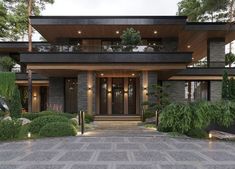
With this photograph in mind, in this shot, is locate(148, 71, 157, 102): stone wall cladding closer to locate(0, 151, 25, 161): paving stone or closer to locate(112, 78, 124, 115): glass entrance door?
locate(112, 78, 124, 115): glass entrance door

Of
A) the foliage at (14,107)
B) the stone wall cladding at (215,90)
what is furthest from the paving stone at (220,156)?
the stone wall cladding at (215,90)

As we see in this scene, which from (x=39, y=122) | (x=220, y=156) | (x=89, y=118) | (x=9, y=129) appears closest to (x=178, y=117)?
(x=220, y=156)

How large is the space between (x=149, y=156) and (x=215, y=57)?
930 inches

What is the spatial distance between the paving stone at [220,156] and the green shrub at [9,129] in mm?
8364

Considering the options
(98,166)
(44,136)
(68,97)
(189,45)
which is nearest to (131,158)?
(98,166)

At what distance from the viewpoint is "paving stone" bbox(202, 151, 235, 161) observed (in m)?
9.62

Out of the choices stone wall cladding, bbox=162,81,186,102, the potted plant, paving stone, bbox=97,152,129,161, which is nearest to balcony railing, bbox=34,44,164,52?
stone wall cladding, bbox=162,81,186,102

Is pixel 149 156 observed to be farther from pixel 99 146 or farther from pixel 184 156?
pixel 99 146

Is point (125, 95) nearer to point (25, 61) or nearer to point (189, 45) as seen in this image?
point (25, 61)

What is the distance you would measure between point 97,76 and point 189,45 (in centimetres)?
1313

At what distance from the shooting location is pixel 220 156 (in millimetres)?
10094

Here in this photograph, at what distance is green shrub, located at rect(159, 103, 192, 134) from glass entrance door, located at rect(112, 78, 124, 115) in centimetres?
1286

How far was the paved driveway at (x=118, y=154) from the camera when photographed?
8750 millimetres

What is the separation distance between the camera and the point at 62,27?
2647 cm
